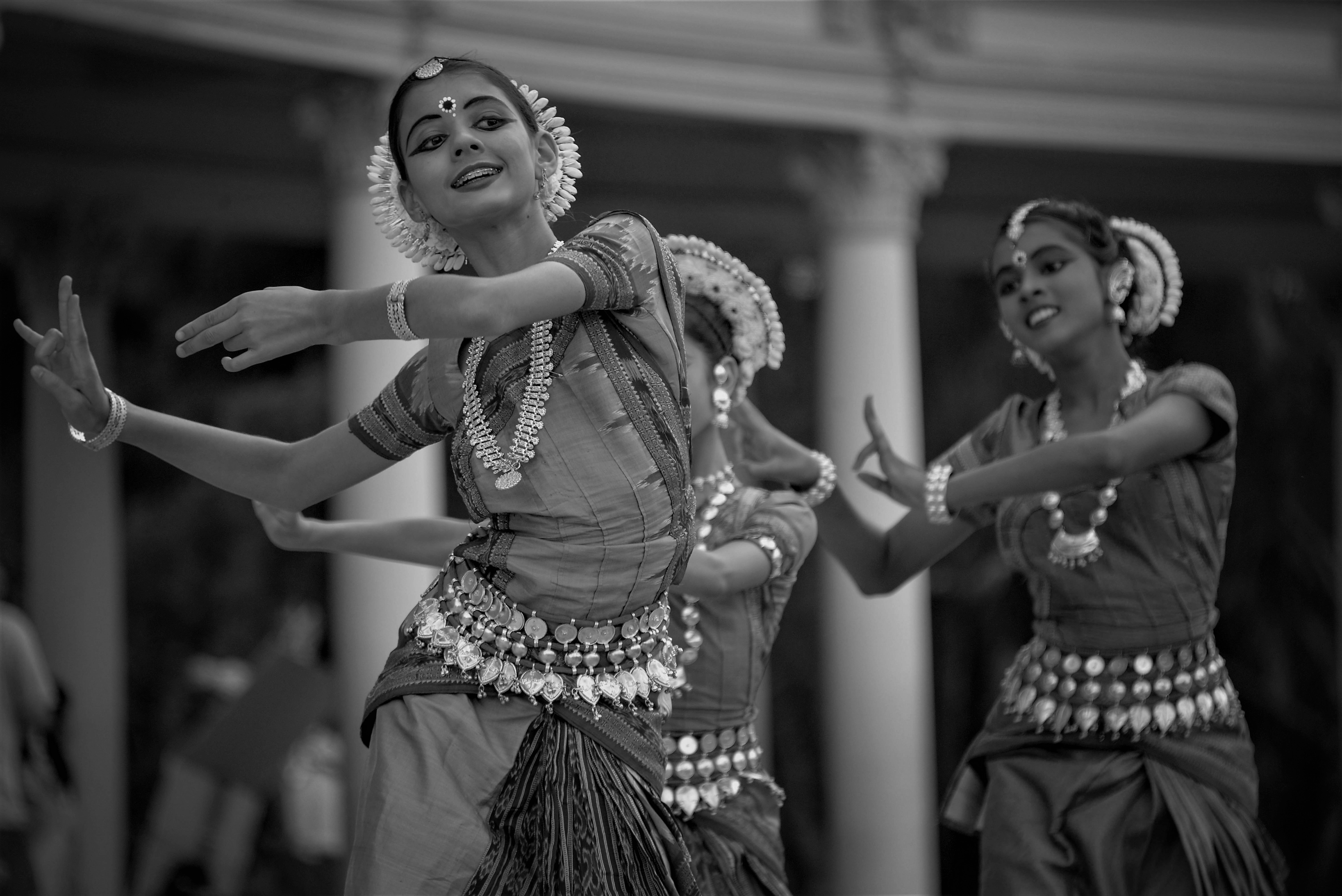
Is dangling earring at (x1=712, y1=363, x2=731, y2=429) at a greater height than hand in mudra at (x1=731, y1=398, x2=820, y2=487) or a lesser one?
greater

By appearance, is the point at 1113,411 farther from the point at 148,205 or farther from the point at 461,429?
the point at 148,205

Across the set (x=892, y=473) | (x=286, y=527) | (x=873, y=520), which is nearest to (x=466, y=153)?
(x=286, y=527)

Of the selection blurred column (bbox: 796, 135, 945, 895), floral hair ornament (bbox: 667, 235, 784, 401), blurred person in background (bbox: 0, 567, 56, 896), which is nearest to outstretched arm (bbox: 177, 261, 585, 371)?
floral hair ornament (bbox: 667, 235, 784, 401)

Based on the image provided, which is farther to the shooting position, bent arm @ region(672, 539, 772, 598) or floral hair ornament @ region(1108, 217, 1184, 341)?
floral hair ornament @ region(1108, 217, 1184, 341)

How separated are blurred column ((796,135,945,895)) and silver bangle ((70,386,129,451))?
666cm

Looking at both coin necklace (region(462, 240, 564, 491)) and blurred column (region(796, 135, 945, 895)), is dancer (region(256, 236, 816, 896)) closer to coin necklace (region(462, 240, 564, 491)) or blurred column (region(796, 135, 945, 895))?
coin necklace (region(462, 240, 564, 491))

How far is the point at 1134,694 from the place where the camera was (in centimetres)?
381

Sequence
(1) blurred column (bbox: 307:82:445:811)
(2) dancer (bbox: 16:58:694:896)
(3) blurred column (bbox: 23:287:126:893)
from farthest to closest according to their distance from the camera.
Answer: (3) blurred column (bbox: 23:287:126:893) < (1) blurred column (bbox: 307:82:445:811) < (2) dancer (bbox: 16:58:694:896)

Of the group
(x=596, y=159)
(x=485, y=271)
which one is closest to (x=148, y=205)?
(x=596, y=159)

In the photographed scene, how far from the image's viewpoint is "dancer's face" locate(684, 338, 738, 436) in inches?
144

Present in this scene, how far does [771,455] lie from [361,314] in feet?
4.65

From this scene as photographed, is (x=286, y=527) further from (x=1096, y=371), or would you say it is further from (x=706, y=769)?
(x=1096, y=371)

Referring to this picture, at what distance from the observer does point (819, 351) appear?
1035 cm

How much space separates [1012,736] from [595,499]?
1.62 m
